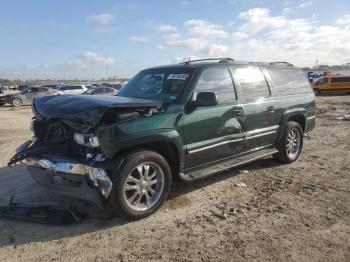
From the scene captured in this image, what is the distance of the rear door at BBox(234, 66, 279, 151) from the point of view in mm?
5840

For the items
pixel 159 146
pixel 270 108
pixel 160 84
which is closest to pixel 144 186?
pixel 159 146

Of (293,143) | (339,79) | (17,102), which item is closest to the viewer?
(293,143)

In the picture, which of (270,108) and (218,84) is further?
(270,108)

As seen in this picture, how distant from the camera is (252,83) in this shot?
610cm

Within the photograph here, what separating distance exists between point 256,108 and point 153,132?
7.49 ft

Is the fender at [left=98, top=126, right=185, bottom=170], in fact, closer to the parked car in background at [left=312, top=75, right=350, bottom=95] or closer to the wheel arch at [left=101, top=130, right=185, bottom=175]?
the wheel arch at [left=101, top=130, right=185, bottom=175]

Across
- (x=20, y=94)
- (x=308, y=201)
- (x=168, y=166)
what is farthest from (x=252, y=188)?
(x=20, y=94)

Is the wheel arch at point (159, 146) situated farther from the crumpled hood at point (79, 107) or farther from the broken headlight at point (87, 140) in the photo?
the crumpled hood at point (79, 107)

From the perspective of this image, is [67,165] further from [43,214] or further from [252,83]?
[252,83]

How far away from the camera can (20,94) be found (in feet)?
89.8

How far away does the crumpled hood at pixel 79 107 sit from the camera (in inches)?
163

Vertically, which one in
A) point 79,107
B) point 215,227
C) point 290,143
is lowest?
point 215,227

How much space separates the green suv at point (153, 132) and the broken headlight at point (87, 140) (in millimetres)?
12

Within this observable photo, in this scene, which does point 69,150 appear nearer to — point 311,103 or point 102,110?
point 102,110
